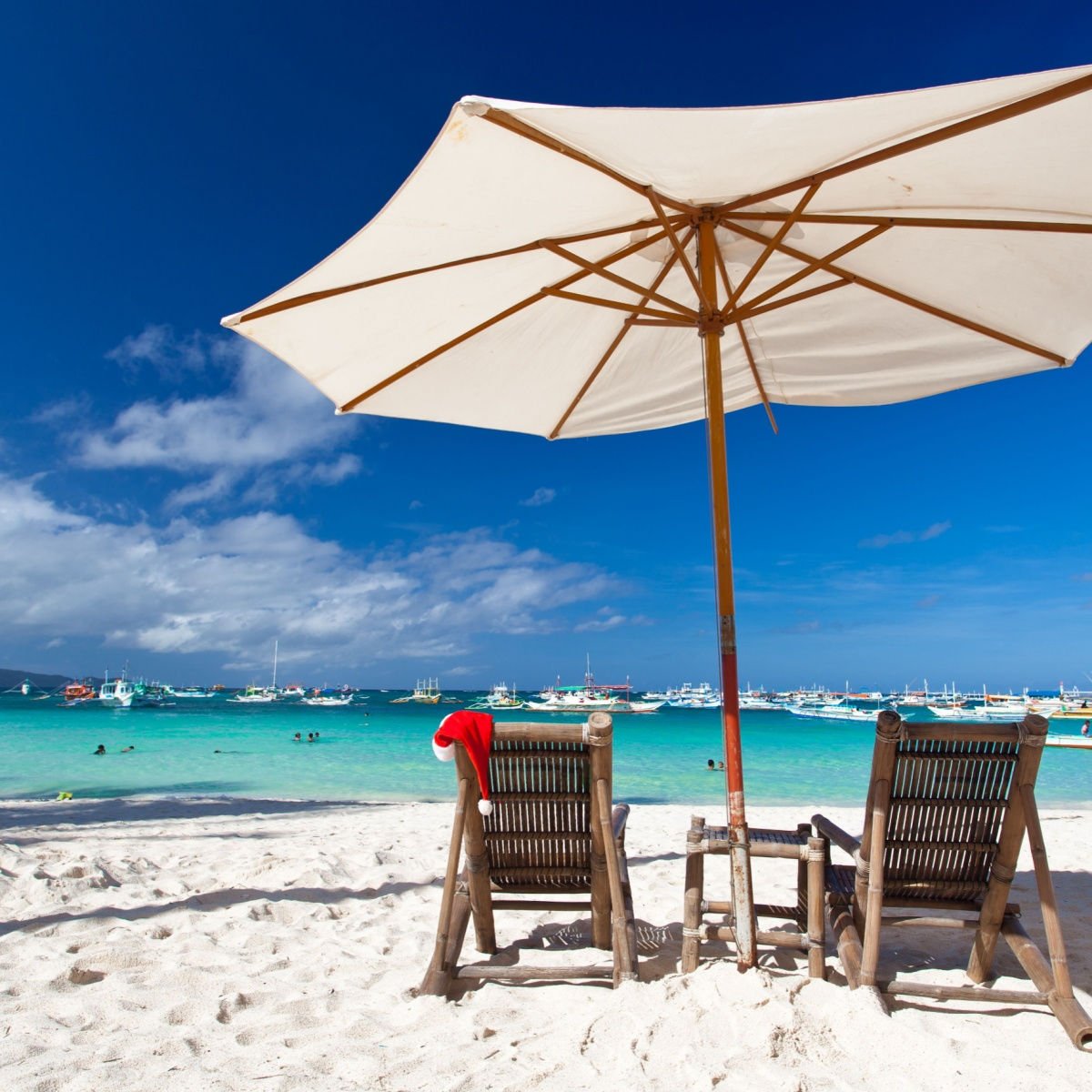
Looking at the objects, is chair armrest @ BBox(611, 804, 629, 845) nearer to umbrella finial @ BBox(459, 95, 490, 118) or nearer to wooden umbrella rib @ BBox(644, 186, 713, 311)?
wooden umbrella rib @ BBox(644, 186, 713, 311)

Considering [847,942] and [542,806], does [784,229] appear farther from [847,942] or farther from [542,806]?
[847,942]

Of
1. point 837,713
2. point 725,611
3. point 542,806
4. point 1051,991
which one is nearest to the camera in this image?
point 1051,991

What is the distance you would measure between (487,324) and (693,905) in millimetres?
2467

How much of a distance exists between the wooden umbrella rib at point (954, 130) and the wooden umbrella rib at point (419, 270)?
0.55 metres

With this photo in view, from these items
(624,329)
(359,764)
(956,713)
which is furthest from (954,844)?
(956,713)

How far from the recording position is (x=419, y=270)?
2670 mm

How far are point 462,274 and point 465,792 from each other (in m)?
1.95

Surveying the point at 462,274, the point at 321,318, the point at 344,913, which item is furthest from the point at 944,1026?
the point at 321,318

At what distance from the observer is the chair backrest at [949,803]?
2.22m

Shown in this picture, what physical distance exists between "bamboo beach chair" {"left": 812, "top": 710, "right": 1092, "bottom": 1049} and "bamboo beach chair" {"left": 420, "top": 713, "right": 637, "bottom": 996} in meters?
0.78

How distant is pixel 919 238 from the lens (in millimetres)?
2826

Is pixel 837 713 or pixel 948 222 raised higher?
pixel 948 222

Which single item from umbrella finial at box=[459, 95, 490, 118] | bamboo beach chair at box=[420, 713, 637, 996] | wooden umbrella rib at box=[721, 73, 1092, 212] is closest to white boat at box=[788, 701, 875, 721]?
bamboo beach chair at box=[420, 713, 637, 996]

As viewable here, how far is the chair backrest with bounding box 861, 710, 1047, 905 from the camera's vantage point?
2.22 meters
